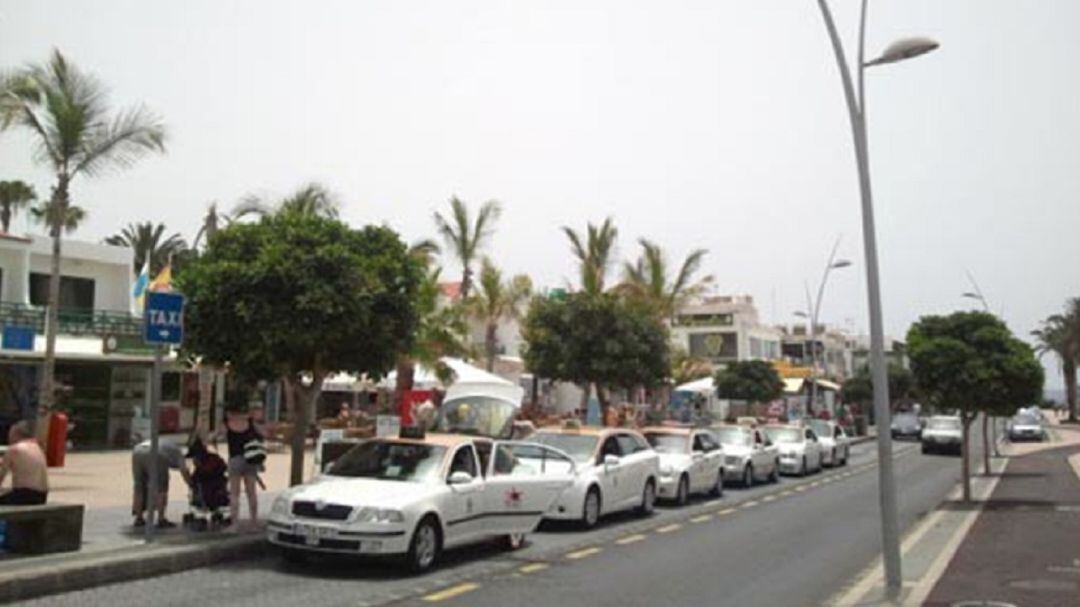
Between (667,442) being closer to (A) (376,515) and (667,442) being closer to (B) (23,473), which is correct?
(A) (376,515)

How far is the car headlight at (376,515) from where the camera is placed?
11.1 meters

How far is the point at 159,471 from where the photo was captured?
12.7 meters

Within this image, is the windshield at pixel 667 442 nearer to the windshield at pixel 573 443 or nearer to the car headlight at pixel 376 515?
the windshield at pixel 573 443

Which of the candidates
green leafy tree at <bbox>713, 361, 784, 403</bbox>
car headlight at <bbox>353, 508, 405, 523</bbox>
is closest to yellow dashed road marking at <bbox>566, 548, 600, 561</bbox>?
car headlight at <bbox>353, 508, 405, 523</bbox>

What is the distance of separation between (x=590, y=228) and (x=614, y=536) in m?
27.9

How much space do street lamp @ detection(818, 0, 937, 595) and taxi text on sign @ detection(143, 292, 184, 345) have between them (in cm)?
771

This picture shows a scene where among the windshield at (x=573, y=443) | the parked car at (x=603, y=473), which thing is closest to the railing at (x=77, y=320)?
the windshield at (x=573, y=443)

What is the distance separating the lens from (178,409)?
34750mm

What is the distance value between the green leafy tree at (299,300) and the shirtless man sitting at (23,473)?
3218 millimetres

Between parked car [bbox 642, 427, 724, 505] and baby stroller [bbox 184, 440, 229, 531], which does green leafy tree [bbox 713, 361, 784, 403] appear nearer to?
parked car [bbox 642, 427, 724, 505]

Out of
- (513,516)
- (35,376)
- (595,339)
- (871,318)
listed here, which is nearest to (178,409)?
(35,376)

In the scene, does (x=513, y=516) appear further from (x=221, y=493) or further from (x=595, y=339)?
(x=595, y=339)

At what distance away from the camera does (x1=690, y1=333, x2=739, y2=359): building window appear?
80.9 metres

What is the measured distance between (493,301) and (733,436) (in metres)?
16.6
